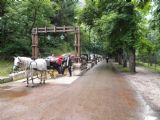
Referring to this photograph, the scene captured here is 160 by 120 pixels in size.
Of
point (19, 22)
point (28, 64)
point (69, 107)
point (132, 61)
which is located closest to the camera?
point (69, 107)

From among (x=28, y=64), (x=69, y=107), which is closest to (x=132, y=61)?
(x=28, y=64)

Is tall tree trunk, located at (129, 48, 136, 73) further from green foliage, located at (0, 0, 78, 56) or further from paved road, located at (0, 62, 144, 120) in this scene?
paved road, located at (0, 62, 144, 120)

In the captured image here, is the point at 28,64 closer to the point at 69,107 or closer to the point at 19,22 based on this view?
the point at 69,107

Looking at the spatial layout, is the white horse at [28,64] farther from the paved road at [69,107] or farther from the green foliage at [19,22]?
the green foliage at [19,22]

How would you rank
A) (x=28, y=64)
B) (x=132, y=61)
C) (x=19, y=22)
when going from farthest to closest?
(x=19, y=22) → (x=132, y=61) → (x=28, y=64)

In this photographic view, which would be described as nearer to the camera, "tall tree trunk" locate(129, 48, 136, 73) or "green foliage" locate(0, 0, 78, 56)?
"tall tree trunk" locate(129, 48, 136, 73)

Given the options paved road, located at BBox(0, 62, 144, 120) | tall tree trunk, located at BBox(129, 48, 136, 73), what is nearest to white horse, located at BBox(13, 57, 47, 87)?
paved road, located at BBox(0, 62, 144, 120)

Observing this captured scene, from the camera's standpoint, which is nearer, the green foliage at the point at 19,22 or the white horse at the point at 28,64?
the white horse at the point at 28,64

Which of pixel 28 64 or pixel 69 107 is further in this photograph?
pixel 28 64

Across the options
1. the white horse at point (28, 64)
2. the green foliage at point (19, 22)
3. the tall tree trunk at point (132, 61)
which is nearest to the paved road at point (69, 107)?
the white horse at point (28, 64)

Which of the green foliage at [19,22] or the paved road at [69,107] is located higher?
the green foliage at [19,22]

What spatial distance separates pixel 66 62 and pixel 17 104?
16.5 meters

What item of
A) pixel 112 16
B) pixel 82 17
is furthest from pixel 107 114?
pixel 82 17

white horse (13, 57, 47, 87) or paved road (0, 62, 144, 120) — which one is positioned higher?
white horse (13, 57, 47, 87)
